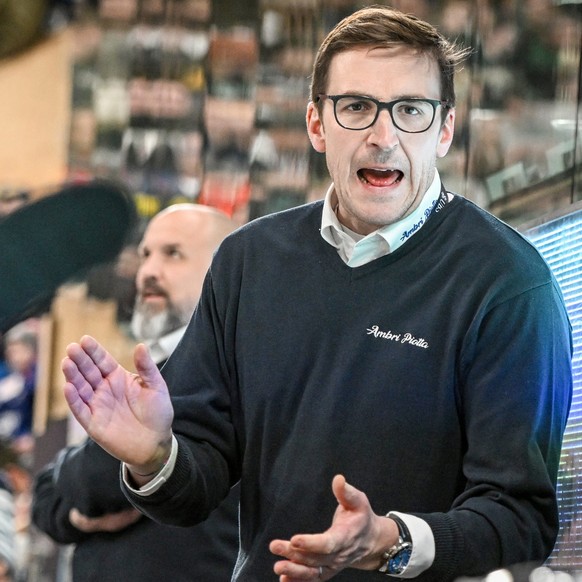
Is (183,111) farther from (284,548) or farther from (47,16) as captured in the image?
(284,548)

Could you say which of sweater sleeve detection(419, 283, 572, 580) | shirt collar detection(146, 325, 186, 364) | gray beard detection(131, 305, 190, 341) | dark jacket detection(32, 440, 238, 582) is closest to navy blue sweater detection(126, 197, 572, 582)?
sweater sleeve detection(419, 283, 572, 580)

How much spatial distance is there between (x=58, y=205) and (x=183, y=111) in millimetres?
2114

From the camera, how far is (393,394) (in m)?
1.43

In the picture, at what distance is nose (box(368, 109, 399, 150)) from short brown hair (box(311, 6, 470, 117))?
91 millimetres

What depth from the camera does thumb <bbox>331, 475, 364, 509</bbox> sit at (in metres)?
1.19

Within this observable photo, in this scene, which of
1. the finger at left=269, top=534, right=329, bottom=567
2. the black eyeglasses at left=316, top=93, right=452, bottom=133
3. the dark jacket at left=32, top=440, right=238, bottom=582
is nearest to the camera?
the finger at left=269, top=534, right=329, bottom=567

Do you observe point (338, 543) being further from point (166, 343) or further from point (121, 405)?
point (166, 343)

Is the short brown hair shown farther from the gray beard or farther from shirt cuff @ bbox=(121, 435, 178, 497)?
the gray beard

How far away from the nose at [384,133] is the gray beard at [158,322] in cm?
101

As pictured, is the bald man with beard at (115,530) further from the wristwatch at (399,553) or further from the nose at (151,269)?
the wristwatch at (399,553)

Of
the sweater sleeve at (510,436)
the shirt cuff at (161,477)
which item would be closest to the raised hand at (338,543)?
the sweater sleeve at (510,436)

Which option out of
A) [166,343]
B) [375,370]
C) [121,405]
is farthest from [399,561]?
[166,343]

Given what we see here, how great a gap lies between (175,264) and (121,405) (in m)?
1.17

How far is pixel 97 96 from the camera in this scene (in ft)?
13.0
